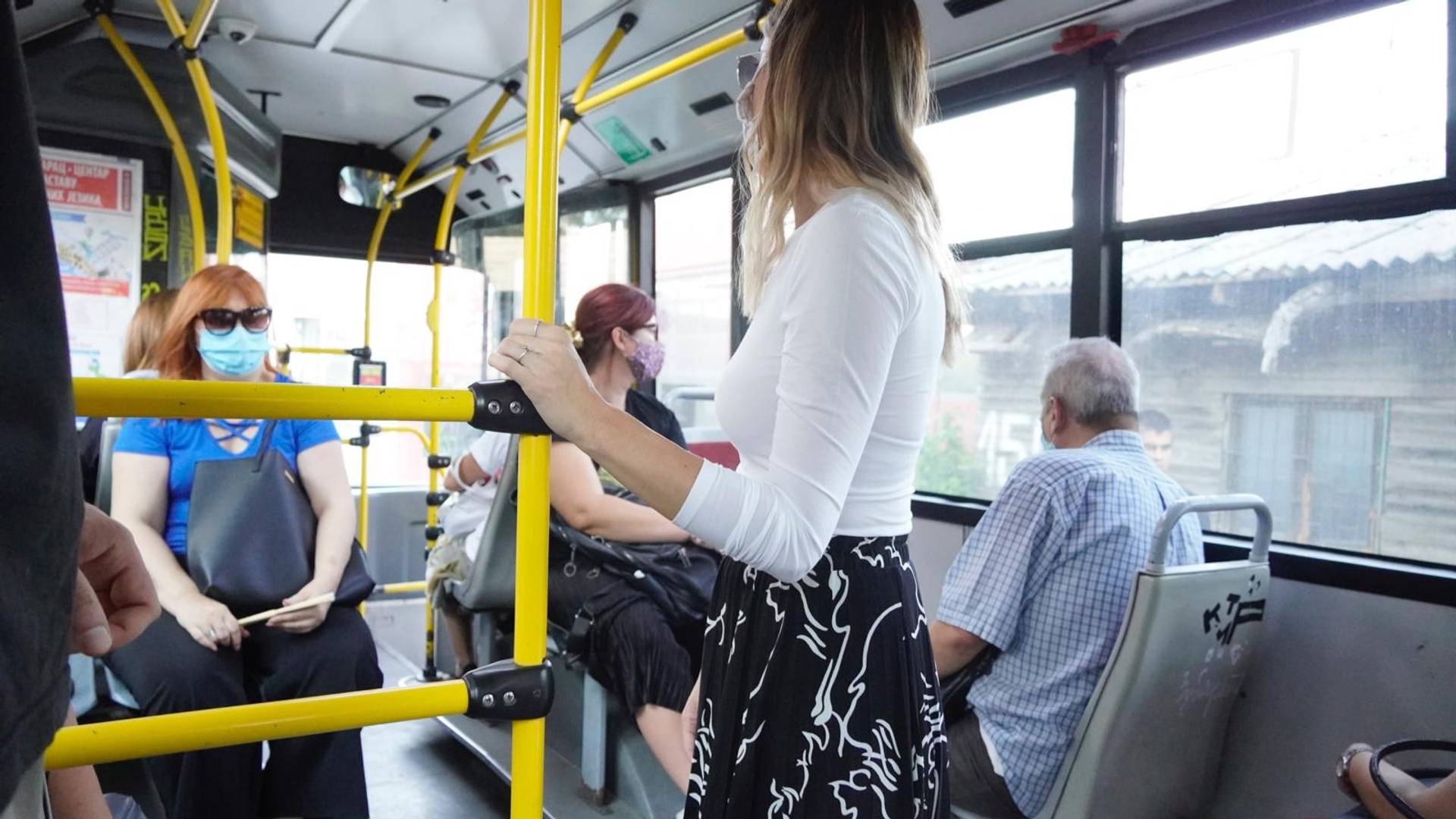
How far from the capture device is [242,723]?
825 millimetres

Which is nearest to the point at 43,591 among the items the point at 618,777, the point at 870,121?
the point at 870,121

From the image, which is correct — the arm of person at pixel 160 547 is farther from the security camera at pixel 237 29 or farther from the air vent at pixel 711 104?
the air vent at pixel 711 104

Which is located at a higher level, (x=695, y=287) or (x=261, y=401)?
(x=695, y=287)

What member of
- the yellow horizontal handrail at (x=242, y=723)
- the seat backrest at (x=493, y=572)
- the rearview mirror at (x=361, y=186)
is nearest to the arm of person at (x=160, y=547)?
the seat backrest at (x=493, y=572)

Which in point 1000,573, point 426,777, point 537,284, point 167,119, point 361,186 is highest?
point 361,186

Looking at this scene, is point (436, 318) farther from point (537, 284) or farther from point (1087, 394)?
point (537, 284)

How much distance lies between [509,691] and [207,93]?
2.50 meters

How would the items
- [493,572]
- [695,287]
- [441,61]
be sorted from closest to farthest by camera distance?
[493,572] → [441,61] → [695,287]

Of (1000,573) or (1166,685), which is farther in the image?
(1000,573)

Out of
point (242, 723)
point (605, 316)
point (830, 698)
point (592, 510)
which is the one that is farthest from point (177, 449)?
point (830, 698)

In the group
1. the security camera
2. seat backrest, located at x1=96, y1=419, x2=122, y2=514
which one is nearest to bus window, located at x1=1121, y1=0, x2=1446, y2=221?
seat backrest, located at x1=96, y1=419, x2=122, y2=514

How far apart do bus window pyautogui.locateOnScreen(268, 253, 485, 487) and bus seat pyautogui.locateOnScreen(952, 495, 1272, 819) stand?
149 inches

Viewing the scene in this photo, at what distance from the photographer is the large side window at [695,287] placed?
4.41 meters

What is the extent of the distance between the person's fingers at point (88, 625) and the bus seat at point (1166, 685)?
1543mm
